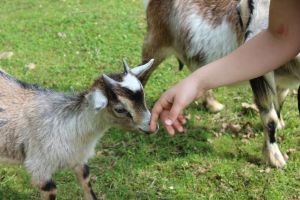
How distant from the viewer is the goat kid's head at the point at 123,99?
9.95 feet

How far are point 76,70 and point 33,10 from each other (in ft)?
7.47

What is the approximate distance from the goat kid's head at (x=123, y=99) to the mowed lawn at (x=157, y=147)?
3.17 ft

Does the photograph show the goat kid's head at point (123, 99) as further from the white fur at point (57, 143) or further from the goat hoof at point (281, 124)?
the goat hoof at point (281, 124)

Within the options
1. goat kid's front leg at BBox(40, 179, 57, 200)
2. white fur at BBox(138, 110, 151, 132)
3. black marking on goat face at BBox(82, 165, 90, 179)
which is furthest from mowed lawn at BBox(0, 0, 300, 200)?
white fur at BBox(138, 110, 151, 132)

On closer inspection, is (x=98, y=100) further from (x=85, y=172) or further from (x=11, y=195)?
(x=11, y=195)

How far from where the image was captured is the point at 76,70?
5.80 meters

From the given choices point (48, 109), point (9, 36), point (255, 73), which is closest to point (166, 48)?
point (48, 109)

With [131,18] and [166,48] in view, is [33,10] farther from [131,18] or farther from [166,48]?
[166,48]

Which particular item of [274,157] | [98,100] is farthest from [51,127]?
[274,157]

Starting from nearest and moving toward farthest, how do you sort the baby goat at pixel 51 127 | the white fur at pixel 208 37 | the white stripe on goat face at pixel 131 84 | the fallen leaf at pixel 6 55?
the white stripe on goat face at pixel 131 84 → the baby goat at pixel 51 127 → the white fur at pixel 208 37 → the fallen leaf at pixel 6 55

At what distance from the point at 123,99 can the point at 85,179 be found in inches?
35.7

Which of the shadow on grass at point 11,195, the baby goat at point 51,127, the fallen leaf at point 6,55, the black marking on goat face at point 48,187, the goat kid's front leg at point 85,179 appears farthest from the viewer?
the fallen leaf at point 6,55

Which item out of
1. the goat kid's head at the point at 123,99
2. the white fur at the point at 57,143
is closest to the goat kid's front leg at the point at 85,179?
the white fur at the point at 57,143

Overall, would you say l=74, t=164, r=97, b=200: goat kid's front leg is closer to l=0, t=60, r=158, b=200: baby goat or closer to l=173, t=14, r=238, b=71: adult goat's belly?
l=0, t=60, r=158, b=200: baby goat
